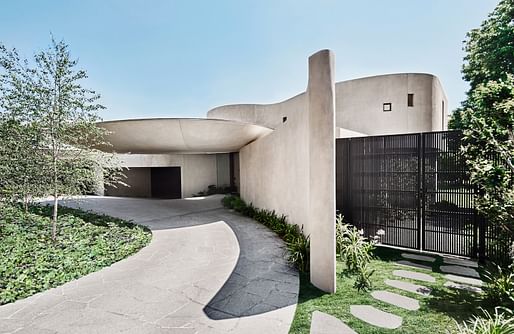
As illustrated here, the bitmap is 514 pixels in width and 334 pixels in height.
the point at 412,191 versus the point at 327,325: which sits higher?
the point at 412,191

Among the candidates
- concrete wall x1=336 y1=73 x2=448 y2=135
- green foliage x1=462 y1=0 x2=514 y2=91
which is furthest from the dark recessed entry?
green foliage x1=462 y1=0 x2=514 y2=91

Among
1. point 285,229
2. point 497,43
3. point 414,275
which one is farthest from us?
point 497,43

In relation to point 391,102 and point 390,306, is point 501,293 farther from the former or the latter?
point 391,102

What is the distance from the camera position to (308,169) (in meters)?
5.45

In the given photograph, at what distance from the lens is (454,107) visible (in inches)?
792

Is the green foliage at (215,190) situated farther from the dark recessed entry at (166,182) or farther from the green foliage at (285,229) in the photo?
the green foliage at (285,229)

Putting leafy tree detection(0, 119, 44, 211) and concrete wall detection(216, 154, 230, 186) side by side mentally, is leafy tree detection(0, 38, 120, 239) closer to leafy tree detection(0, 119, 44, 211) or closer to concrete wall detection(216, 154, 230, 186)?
leafy tree detection(0, 119, 44, 211)

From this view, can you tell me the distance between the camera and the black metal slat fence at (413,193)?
4844mm

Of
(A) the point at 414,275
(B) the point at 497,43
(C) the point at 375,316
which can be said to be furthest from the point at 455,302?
(B) the point at 497,43

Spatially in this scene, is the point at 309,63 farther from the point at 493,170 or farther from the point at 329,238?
the point at 493,170

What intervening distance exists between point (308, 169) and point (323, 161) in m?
1.89

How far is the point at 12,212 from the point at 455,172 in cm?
1002

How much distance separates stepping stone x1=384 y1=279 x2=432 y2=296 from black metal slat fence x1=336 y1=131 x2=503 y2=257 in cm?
185

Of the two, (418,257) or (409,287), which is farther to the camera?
(418,257)
